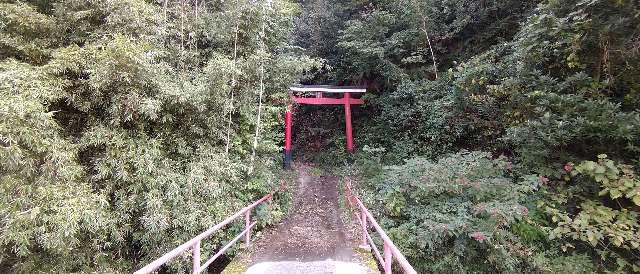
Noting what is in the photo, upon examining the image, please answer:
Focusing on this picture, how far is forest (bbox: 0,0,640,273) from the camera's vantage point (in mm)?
4223

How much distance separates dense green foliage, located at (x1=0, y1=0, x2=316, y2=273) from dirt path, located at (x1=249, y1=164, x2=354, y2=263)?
3.01 feet

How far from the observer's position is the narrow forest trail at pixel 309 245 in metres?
4.71

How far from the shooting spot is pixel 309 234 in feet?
22.1

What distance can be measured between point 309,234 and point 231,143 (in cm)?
230

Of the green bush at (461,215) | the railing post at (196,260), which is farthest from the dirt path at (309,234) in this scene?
the railing post at (196,260)

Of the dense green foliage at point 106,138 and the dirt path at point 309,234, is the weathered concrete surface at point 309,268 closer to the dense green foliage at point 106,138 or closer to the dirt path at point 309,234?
the dirt path at point 309,234

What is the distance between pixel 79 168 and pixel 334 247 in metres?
3.85

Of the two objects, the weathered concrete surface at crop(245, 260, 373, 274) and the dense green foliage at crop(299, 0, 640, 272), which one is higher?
the dense green foliage at crop(299, 0, 640, 272)

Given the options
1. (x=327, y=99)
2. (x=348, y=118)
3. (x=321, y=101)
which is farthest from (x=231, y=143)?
(x=348, y=118)

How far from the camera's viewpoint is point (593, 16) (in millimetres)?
5211

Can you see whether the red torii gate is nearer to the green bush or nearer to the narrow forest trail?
the narrow forest trail

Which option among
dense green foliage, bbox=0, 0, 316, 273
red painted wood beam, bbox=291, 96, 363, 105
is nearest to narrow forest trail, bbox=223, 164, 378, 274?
dense green foliage, bbox=0, 0, 316, 273

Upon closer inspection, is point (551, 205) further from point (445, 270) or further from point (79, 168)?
point (79, 168)

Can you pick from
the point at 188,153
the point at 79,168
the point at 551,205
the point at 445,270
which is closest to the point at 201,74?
the point at 188,153
